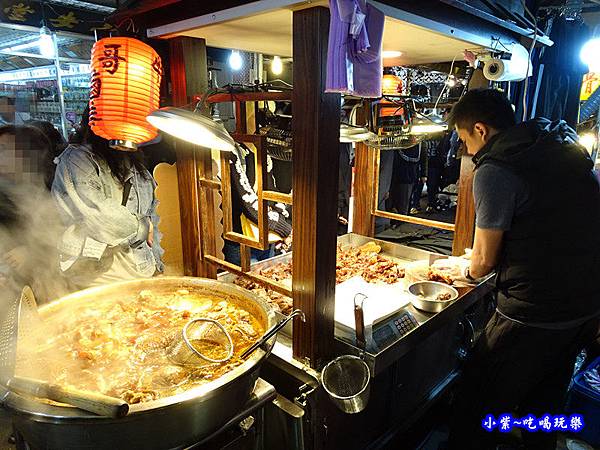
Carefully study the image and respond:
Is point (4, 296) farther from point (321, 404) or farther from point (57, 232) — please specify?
point (321, 404)

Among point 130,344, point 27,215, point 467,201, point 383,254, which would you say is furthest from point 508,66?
point 27,215

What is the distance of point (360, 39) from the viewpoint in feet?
6.84

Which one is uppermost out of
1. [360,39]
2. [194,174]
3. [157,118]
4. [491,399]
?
[360,39]

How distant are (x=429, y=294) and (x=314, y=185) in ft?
6.20

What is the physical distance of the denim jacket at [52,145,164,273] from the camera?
121 inches

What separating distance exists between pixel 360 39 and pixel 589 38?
475cm

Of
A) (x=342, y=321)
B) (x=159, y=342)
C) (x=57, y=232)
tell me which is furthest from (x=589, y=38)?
(x=57, y=232)

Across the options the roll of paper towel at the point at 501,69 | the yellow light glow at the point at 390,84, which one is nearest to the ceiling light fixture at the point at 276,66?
the yellow light glow at the point at 390,84

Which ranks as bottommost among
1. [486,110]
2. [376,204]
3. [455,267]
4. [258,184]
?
[455,267]

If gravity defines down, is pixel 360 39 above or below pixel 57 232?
above

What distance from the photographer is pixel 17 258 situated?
3.53 m

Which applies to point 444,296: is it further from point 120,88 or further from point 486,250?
point 120,88

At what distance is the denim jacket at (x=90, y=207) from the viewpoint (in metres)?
3.08

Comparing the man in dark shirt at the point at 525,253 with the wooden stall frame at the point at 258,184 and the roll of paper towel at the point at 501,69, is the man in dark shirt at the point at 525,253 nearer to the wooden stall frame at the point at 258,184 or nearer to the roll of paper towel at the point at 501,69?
the roll of paper towel at the point at 501,69
